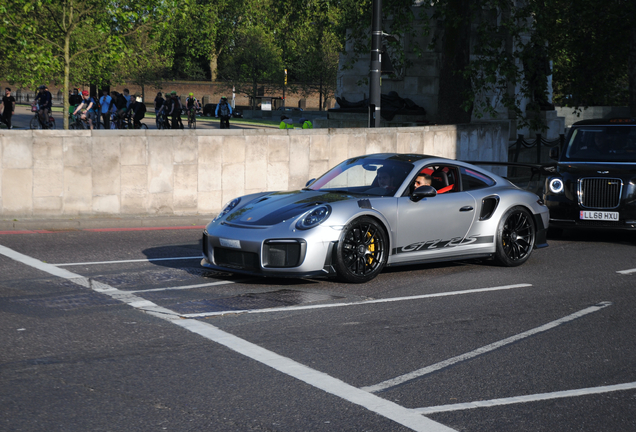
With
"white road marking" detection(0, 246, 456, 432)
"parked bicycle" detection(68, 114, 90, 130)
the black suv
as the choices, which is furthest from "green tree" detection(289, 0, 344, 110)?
"white road marking" detection(0, 246, 456, 432)

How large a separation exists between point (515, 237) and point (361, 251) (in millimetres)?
2510

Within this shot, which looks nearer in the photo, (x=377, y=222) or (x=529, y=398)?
(x=529, y=398)

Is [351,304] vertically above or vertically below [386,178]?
below

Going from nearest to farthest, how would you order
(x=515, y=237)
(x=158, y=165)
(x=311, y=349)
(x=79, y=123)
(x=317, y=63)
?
(x=311, y=349) < (x=515, y=237) < (x=158, y=165) < (x=79, y=123) < (x=317, y=63)

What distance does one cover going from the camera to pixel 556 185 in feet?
40.3

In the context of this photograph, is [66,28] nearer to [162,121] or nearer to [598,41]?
[162,121]

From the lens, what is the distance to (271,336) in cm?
632

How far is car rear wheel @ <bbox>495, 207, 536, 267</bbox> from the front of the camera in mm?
9797

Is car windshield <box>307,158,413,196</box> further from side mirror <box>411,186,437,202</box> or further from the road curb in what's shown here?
the road curb

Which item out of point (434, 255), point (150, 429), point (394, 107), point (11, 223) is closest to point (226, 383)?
point (150, 429)

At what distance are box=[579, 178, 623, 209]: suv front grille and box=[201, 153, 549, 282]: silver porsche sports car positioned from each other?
1.95 m

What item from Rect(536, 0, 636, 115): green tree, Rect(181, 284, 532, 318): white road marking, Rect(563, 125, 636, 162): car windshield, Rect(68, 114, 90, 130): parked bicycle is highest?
Rect(536, 0, 636, 115): green tree

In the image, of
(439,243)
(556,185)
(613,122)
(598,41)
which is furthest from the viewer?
(598,41)

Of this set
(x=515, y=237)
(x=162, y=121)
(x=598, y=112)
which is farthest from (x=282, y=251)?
(x=598, y=112)
